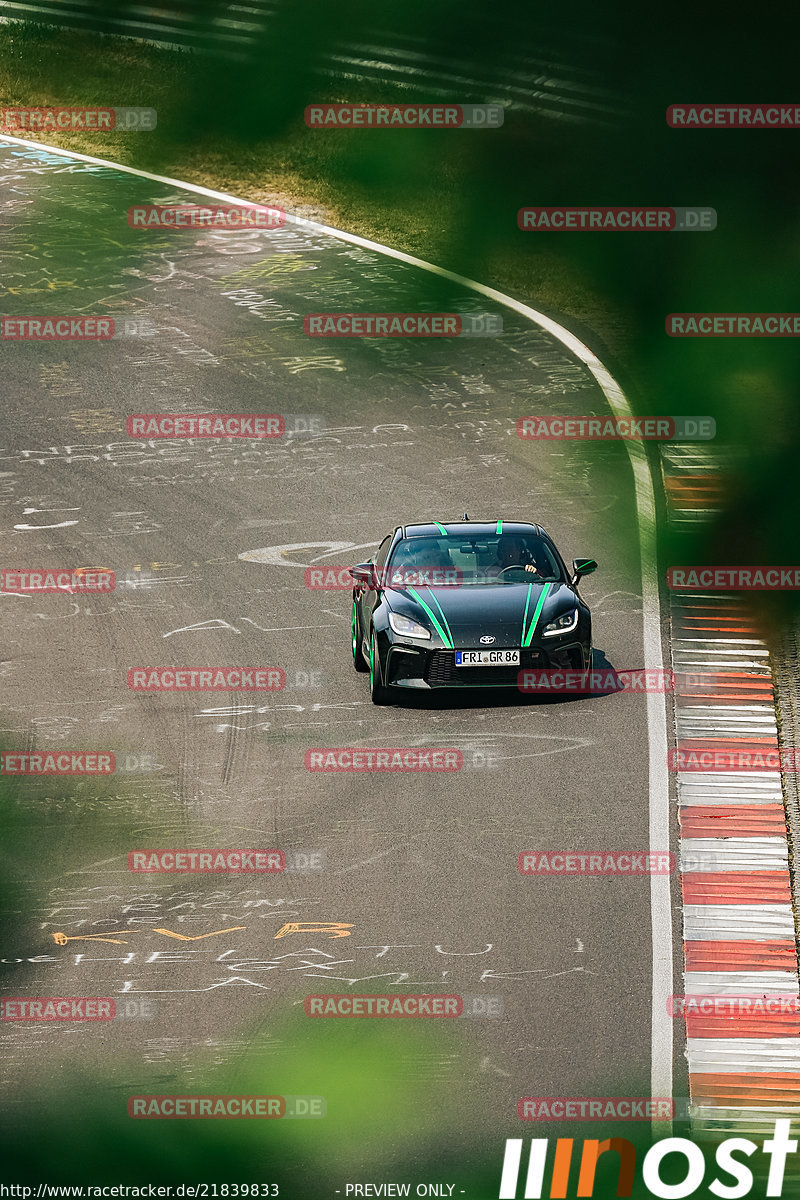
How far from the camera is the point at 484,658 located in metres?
16.2

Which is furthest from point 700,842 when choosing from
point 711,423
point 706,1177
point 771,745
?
point 711,423

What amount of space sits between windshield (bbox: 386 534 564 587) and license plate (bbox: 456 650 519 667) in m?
1.18

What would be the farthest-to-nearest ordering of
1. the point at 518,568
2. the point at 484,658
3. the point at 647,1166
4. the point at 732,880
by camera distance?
Answer: the point at 518,568, the point at 484,658, the point at 732,880, the point at 647,1166

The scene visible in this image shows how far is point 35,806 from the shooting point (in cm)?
1622

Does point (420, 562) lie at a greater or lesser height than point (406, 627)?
greater

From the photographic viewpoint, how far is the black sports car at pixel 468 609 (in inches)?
640

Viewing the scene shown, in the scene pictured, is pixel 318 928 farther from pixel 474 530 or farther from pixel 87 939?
pixel 474 530

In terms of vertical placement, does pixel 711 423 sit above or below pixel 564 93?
below

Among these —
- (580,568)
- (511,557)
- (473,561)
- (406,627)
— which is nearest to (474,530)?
(473,561)

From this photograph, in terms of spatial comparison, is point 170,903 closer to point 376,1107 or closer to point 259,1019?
point 259,1019

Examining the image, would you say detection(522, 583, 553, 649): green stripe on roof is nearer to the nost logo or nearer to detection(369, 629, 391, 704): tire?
detection(369, 629, 391, 704): tire

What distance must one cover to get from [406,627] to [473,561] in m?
1.54

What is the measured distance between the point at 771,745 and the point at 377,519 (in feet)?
24.1

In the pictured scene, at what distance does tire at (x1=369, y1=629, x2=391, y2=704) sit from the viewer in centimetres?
1688
